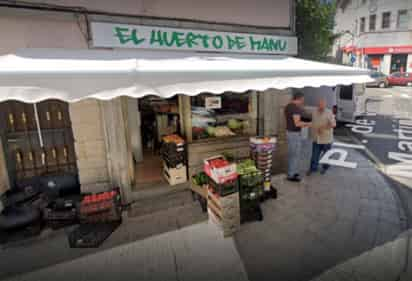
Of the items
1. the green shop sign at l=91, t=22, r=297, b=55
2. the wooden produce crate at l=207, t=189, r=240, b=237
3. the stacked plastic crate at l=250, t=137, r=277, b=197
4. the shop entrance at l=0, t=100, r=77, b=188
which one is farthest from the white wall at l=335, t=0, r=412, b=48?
the shop entrance at l=0, t=100, r=77, b=188

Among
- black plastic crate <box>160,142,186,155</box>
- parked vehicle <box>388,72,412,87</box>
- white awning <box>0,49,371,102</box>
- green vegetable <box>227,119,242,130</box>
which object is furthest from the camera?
parked vehicle <box>388,72,412,87</box>

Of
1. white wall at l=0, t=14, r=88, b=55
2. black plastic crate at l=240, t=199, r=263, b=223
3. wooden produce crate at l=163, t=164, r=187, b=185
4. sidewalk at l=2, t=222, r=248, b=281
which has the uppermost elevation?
white wall at l=0, t=14, r=88, b=55

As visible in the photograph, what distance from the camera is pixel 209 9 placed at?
507 centimetres

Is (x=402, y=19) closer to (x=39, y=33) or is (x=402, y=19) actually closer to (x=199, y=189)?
(x=199, y=189)

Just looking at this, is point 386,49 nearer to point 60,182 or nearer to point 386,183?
point 386,183

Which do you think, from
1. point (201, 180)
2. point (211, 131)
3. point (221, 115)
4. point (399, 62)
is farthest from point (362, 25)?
point (201, 180)

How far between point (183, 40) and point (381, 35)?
1304 inches

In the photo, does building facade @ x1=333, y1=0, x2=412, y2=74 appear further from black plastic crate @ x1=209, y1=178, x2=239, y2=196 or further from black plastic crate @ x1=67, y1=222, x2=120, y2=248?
black plastic crate @ x1=67, y1=222, x2=120, y2=248

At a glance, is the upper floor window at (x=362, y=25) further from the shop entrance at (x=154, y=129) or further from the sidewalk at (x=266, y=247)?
the shop entrance at (x=154, y=129)

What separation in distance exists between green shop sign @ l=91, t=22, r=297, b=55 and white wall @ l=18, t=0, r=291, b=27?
0.31 m

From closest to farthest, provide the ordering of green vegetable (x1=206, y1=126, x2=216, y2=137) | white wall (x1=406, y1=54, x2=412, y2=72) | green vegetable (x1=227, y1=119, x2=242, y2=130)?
green vegetable (x1=206, y1=126, x2=216, y2=137), green vegetable (x1=227, y1=119, x2=242, y2=130), white wall (x1=406, y1=54, x2=412, y2=72)

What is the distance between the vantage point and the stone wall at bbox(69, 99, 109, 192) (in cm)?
440

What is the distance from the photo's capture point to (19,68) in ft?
8.50

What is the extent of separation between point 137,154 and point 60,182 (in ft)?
7.18
